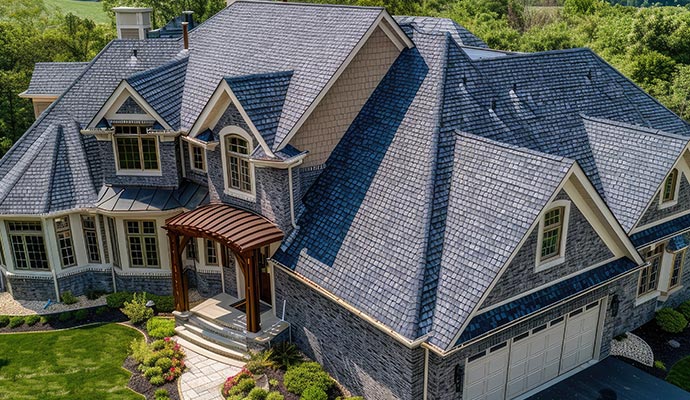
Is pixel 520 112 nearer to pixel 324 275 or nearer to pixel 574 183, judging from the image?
pixel 574 183

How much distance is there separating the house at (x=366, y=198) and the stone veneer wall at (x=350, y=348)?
68 mm

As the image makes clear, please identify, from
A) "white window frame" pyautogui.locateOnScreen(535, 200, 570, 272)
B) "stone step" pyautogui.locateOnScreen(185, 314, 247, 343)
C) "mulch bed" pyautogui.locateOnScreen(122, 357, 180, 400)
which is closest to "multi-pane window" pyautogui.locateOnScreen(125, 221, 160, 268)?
"stone step" pyautogui.locateOnScreen(185, 314, 247, 343)

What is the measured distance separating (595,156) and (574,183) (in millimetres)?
6489

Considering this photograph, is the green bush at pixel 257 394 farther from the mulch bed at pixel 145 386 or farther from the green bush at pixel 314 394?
the mulch bed at pixel 145 386

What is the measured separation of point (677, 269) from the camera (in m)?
22.5

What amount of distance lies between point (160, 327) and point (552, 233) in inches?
556

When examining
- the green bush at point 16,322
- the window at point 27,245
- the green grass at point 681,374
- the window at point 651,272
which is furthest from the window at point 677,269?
the green bush at point 16,322

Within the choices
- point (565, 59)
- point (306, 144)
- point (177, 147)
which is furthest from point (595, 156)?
point (177, 147)

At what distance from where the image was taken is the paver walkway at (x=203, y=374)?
1841 cm

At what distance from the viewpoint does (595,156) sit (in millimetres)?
→ 21844

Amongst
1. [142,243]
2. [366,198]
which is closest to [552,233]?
[366,198]

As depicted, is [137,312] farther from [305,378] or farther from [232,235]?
[305,378]

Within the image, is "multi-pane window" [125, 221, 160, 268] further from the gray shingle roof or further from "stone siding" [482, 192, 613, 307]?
"stone siding" [482, 192, 613, 307]

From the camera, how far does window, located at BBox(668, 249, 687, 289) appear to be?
22188mm
